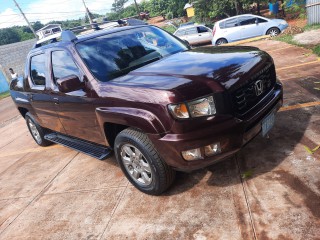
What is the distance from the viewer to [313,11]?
40.4 ft

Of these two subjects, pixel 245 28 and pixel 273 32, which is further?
pixel 245 28

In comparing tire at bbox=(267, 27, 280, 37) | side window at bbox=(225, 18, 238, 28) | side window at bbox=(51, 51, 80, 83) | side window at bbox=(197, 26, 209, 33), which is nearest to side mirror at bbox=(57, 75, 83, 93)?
side window at bbox=(51, 51, 80, 83)

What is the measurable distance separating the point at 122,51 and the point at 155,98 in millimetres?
1288

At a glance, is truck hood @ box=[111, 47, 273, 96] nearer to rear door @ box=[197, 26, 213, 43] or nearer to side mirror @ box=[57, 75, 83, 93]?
side mirror @ box=[57, 75, 83, 93]

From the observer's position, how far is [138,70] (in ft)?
10.9

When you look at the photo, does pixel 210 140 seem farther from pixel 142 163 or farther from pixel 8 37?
pixel 8 37

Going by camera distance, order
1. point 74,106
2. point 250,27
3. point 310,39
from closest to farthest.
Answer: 1. point 74,106
2. point 310,39
3. point 250,27

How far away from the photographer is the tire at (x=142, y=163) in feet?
9.45

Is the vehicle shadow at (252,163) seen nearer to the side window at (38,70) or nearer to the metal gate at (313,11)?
the side window at (38,70)

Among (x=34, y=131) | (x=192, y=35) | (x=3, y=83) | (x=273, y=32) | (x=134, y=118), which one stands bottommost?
(x=3, y=83)

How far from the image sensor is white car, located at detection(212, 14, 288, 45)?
43.8ft

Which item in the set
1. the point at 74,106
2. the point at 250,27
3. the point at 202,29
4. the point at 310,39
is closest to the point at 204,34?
the point at 202,29

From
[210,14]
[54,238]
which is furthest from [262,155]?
[210,14]

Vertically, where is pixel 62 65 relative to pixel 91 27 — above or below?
below
